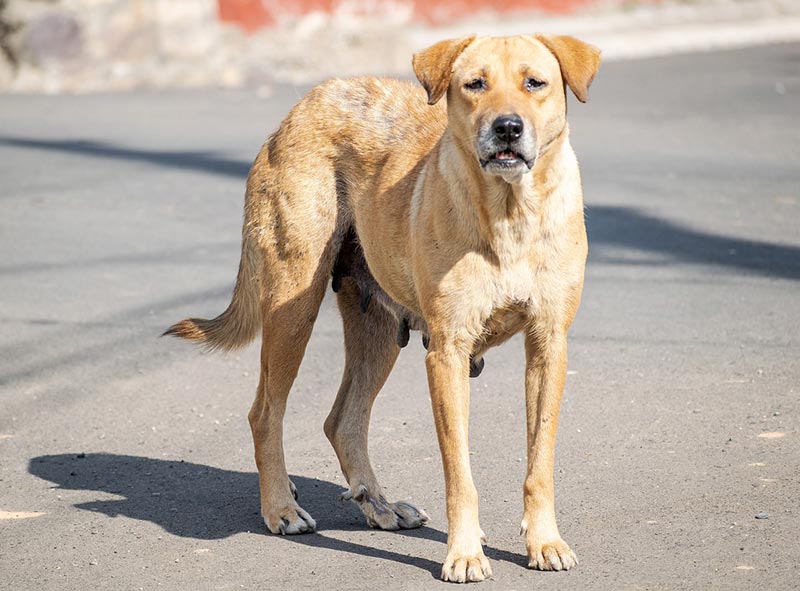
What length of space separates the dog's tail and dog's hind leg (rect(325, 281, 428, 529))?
39cm

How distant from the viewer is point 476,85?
14.8ft

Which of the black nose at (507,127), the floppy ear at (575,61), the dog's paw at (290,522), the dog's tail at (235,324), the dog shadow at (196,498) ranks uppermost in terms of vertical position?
the floppy ear at (575,61)

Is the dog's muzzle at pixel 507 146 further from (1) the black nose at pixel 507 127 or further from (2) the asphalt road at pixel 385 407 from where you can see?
(2) the asphalt road at pixel 385 407

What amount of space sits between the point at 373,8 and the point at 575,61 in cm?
1853

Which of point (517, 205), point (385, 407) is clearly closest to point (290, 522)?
point (385, 407)

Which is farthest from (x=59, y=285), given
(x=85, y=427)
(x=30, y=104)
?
(x=30, y=104)

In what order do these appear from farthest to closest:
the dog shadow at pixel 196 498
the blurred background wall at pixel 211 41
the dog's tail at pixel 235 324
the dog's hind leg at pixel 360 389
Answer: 1. the blurred background wall at pixel 211 41
2. the dog's tail at pixel 235 324
3. the dog's hind leg at pixel 360 389
4. the dog shadow at pixel 196 498

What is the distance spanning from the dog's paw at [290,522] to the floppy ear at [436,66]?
171cm

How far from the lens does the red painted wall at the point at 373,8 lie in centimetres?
2108

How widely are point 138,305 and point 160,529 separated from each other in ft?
11.0

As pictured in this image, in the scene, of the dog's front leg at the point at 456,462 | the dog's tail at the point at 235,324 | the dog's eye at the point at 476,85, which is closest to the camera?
the dog's front leg at the point at 456,462

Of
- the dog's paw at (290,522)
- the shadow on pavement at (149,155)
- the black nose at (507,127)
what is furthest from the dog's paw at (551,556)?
the shadow on pavement at (149,155)

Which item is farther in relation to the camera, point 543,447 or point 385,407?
point 385,407

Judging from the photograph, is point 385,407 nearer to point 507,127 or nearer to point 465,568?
point 465,568
